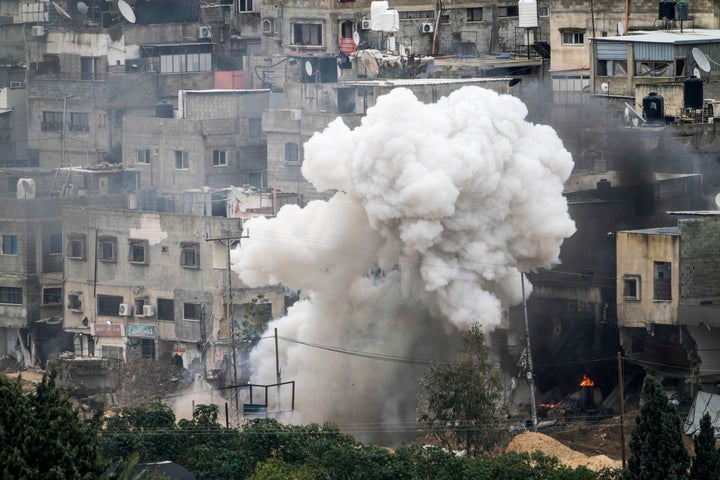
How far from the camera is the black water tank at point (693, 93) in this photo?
61844 mm

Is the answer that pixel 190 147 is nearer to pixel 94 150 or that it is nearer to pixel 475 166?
pixel 94 150

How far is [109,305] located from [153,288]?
1.72 metres

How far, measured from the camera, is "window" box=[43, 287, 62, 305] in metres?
65.8

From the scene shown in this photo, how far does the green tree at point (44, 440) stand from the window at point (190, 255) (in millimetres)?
22652

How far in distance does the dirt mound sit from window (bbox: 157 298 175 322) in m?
14.4

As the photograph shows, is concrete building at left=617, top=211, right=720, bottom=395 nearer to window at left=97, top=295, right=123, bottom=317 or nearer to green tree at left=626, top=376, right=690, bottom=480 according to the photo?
green tree at left=626, top=376, right=690, bottom=480

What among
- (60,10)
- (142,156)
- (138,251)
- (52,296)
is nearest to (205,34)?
(60,10)

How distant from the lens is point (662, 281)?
53219mm

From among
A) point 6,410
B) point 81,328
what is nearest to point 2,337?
point 81,328

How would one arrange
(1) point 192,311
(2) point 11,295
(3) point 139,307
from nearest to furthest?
1. (1) point 192,311
2. (3) point 139,307
3. (2) point 11,295

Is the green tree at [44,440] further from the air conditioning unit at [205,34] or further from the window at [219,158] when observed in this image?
the air conditioning unit at [205,34]

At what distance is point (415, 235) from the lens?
5469cm

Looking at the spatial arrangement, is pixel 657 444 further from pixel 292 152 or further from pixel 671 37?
pixel 292 152

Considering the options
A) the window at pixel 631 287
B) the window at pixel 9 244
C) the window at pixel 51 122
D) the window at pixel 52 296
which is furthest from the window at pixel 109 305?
the window at pixel 631 287
